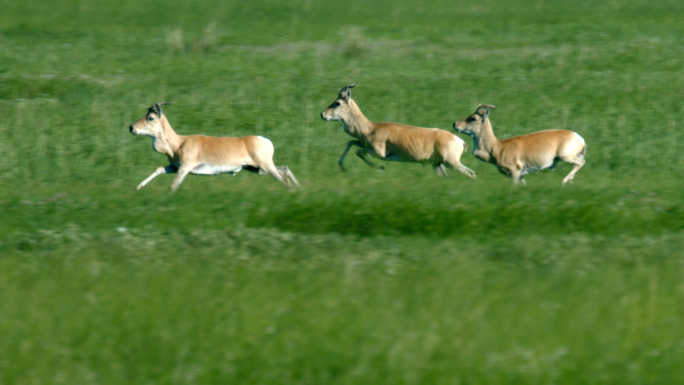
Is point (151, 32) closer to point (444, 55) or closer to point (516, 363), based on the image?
point (444, 55)

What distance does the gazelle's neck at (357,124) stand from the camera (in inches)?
696

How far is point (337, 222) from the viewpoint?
14.2 metres

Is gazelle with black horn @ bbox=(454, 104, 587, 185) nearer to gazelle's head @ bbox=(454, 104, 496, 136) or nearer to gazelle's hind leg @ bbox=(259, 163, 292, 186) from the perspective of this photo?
gazelle's head @ bbox=(454, 104, 496, 136)

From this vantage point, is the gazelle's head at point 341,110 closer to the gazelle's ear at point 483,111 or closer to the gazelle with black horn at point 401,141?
the gazelle with black horn at point 401,141

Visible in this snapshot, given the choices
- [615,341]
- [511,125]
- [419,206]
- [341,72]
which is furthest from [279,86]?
[615,341]

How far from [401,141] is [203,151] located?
3.78m

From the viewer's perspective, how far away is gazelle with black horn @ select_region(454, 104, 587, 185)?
15961 millimetres

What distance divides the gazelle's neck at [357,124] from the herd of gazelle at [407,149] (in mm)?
532

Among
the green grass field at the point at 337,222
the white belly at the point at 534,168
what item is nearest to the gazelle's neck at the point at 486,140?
the white belly at the point at 534,168

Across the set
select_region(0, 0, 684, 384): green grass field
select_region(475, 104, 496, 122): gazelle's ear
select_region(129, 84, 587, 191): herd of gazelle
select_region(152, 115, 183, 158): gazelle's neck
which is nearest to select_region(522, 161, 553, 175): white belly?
select_region(129, 84, 587, 191): herd of gazelle

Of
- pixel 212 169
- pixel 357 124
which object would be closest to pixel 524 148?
pixel 357 124

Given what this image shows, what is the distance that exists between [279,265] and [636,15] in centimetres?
2551

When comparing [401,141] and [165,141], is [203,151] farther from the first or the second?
[401,141]

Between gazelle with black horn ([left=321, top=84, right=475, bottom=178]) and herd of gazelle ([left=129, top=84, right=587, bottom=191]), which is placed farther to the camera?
gazelle with black horn ([left=321, top=84, right=475, bottom=178])
